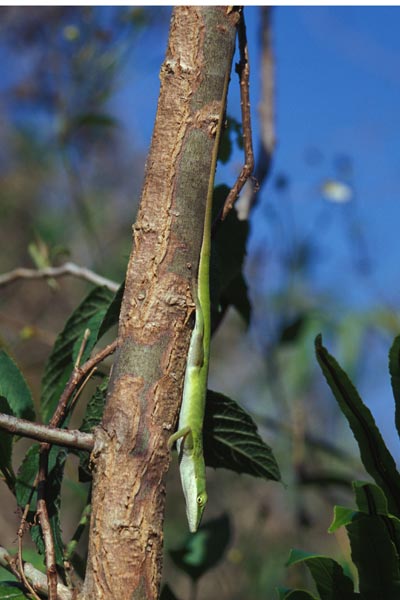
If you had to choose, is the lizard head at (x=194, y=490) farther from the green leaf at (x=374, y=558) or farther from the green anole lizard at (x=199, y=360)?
the green leaf at (x=374, y=558)

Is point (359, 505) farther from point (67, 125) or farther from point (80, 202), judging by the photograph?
point (67, 125)

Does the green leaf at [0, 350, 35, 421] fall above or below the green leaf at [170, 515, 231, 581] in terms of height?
above

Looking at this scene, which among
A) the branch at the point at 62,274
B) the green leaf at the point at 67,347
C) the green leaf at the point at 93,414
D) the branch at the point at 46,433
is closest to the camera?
Result: the branch at the point at 46,433

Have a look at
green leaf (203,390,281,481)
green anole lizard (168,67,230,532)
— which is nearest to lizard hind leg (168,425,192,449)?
green anole lizard (168,67,230,532)

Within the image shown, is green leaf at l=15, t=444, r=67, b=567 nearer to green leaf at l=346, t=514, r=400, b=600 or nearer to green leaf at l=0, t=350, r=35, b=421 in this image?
green leaf at l=0, t=350, r=35, b=421

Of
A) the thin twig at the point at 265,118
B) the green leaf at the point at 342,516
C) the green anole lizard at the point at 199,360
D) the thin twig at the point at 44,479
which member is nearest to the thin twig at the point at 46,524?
the thin twig at the point at 44,479

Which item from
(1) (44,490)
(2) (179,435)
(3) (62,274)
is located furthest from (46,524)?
(3) (62,274)
